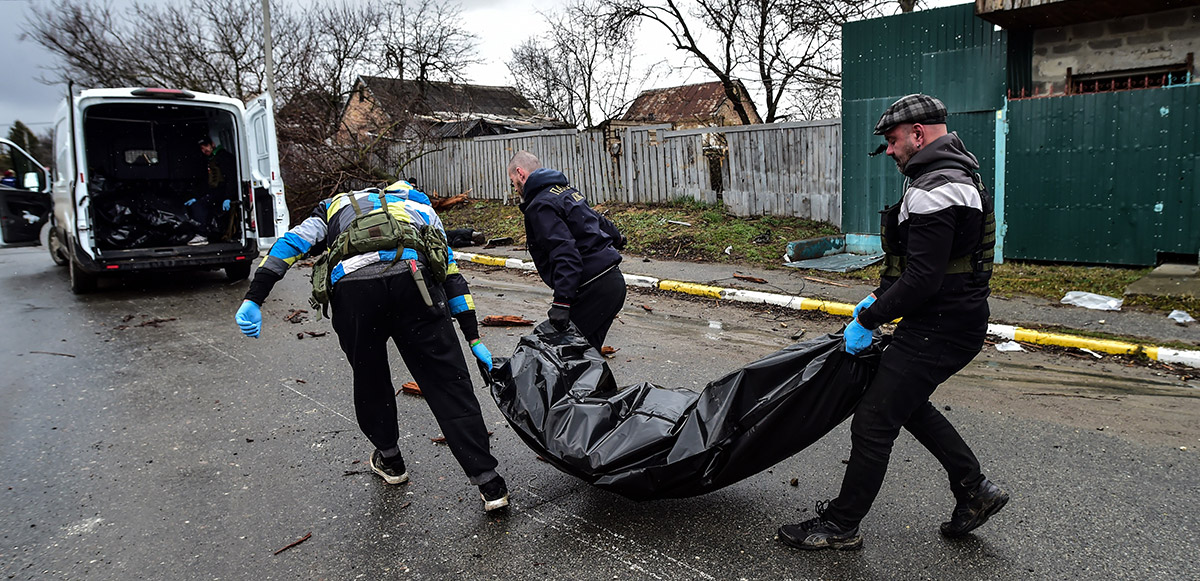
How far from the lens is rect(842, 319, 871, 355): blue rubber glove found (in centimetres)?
282

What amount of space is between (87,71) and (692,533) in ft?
84.3

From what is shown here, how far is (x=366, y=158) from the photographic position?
1702 cm

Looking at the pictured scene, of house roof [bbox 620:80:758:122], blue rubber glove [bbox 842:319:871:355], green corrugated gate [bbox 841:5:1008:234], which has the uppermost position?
house roof [bbox 620:80:758:122]

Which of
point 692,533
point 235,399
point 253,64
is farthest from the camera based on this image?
point 253,64

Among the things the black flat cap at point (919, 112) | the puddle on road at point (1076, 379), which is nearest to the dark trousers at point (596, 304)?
the black flat cap at point (919, 112)

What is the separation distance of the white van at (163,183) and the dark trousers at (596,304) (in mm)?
6300

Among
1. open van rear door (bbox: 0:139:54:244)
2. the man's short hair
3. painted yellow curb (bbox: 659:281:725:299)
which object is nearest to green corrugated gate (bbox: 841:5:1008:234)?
painted yellow curb (bbox: 659:281:725:299)

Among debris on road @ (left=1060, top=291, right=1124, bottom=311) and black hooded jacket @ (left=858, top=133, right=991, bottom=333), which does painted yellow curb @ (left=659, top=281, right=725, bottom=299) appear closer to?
debris on road @ (left=1060, top=291, right=1124, bottom=311)

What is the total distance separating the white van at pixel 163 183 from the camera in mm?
8328

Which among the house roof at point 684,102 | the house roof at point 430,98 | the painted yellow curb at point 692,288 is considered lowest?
the painted yellow curb at point 692,288

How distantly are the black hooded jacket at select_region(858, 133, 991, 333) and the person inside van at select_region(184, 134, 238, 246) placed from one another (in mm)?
9272

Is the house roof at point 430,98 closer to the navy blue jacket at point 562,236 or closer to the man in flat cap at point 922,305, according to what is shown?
the navy blue jacket at point 562,236

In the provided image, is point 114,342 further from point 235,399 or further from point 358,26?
point 358,26

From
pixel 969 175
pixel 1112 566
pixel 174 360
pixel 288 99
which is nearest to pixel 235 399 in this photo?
pixel 174 360
